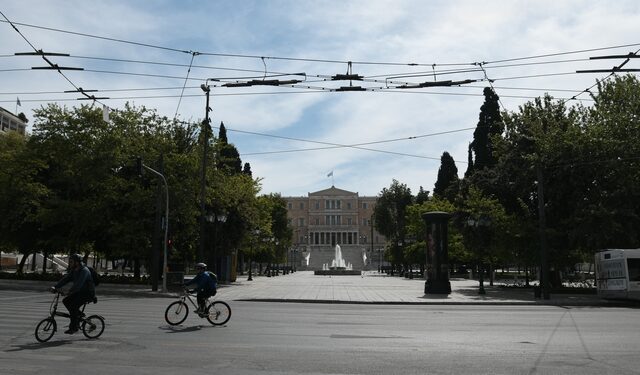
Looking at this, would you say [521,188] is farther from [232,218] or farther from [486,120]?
[232,218]

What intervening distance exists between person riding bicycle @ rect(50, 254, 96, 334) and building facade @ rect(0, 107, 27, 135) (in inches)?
3257

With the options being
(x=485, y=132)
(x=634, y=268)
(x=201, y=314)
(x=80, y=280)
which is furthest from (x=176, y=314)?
(x=485, y=132)

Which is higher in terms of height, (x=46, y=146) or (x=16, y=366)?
(x=46, y=146)

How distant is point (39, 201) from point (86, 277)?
94.6ft

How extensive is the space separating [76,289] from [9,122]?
90.1 meters

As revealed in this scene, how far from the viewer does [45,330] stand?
1128 cm

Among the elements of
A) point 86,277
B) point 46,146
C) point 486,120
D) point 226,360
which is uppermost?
point 486,120

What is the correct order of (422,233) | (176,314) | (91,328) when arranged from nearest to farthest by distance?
(91,328) < (176,314) < (422,233)

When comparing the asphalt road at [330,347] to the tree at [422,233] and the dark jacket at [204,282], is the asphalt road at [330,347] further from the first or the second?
the tree at [422,233]

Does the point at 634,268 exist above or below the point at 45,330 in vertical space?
above

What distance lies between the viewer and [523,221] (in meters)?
34.9

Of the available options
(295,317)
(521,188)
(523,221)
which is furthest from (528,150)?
(295,317)

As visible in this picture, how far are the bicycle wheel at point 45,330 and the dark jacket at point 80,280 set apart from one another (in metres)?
0.70

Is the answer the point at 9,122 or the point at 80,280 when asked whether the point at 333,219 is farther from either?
the point at 80,280
